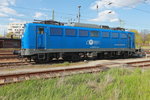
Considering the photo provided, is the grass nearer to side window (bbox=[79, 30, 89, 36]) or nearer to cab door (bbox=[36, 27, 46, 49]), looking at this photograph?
cab door (bbox=[36, 27, 46, 49])

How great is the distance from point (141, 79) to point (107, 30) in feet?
38.8

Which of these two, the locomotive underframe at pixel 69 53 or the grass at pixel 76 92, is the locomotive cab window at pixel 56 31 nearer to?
the locomotive underframe at pixel 69 53

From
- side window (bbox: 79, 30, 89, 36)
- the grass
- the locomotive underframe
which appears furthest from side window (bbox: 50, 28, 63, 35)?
the grass

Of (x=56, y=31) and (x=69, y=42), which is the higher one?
(x=56, y=31)

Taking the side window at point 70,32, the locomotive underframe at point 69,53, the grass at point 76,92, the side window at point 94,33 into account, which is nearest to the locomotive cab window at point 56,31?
the side window at point 70,32

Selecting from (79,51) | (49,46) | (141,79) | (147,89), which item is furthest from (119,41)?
(147,89)

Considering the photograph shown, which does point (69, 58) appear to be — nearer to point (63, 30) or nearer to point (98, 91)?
point (63, 30)

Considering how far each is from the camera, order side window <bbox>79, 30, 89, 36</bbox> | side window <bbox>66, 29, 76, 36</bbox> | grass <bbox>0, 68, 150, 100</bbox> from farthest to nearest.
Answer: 1. side window <bbox>79, 30, 89, 36</bbox>
2. side window <bbox>66, 29, 76, 36</bbox>
3. grass <bbox>0, 68, 150, 100</bbox>

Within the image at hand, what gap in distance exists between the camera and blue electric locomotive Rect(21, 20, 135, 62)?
14.4 meters

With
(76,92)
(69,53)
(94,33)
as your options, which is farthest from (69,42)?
(76,92)

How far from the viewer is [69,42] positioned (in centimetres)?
1611

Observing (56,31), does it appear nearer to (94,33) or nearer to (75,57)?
(75,57)

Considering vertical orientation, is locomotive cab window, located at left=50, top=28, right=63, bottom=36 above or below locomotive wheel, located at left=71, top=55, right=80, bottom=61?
above

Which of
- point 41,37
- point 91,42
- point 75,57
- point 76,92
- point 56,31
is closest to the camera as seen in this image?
point 76,92
